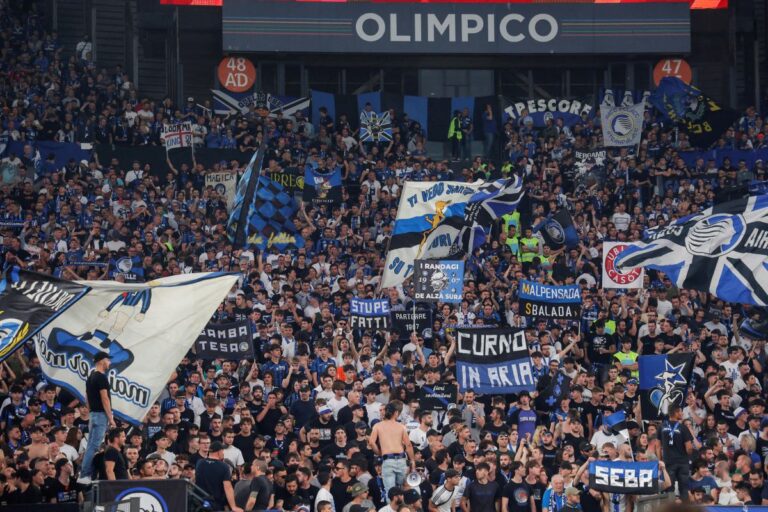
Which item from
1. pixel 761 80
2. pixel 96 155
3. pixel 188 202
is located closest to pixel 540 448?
pixel 188 202

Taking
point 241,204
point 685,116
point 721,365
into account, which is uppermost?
point 685,116

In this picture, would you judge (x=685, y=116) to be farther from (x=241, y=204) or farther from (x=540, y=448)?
(x=540, y=448)

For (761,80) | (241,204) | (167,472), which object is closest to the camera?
(167,472)

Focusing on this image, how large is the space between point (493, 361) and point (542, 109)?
1545 cm

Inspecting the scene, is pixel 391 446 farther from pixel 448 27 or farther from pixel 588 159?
pixel 448 27

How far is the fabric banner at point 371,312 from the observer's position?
1992 cm

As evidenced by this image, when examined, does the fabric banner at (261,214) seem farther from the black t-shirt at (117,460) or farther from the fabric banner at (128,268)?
the black t-shirt at (117,460)

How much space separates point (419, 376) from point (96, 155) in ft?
40.2

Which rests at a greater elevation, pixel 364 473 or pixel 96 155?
pixel 96 155

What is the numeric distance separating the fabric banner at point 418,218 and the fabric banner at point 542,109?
35.7 ft

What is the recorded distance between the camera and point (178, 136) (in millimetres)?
27516

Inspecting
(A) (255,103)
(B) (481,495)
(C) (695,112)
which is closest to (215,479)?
(B) (481,495)

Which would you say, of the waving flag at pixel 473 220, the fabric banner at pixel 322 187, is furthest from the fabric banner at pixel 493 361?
the fabric banner at pixel 322 187

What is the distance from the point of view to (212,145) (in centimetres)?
2959
